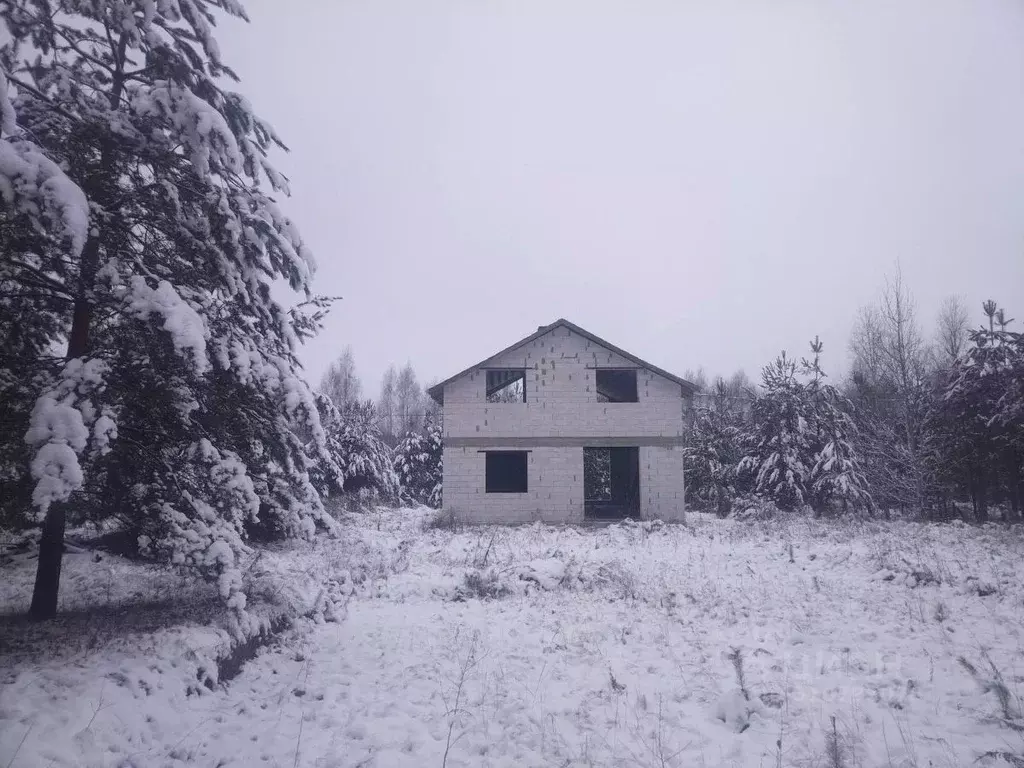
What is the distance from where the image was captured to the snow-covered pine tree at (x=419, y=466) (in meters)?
33.4

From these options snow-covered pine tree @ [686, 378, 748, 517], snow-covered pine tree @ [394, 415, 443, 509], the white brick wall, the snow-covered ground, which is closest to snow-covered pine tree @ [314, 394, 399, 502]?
snow-covered pine tree @ [394, 415, 443, 509]

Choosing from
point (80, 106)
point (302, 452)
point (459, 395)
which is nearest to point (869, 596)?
point (302, 452)

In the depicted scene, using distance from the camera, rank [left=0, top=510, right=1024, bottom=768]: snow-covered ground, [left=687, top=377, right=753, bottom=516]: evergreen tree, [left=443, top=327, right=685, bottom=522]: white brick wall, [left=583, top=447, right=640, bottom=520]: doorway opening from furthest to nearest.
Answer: [left=687, top=377, right=753, bottom=516]: evergreen tree, [left=583, top=447, right=640, bottom=520]: doorway opening, [left=443, top=327, right=685, bottom=522]: white brick wall, [left=0, top=510, right=1024, bottom=768]: snow-covered ground

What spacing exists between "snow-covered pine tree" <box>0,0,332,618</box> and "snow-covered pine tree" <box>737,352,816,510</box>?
21.2 meters

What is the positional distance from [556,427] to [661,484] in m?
4.27

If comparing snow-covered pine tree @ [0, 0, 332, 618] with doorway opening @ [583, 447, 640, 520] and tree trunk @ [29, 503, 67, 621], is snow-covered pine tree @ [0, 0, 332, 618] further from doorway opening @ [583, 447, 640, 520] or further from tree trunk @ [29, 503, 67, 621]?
doorway opening @ [583, 447, 640, 520]

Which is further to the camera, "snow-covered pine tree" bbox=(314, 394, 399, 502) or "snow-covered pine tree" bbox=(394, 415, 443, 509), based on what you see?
"snow-covered pine tree" bbox=(394, 415, 443, 509)

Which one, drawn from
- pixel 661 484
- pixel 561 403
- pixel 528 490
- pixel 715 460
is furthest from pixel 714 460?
pixel 528 490

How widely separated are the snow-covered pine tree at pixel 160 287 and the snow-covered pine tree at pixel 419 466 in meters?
26.8

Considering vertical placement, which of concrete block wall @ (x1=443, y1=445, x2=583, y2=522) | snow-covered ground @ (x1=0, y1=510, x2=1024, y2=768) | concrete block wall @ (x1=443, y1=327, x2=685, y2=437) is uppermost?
concrete block wall @ (x1=443, y1=327, x2=685, y2=437)

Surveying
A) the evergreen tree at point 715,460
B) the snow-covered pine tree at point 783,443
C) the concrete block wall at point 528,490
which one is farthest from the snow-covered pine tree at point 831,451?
the concrete block wall at point 528,490

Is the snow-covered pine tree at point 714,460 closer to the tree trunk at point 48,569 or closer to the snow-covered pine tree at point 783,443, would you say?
the snow-covered pine tree at point 783,443

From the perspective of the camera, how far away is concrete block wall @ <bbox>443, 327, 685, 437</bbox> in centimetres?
2003

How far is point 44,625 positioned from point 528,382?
50.9 ft
